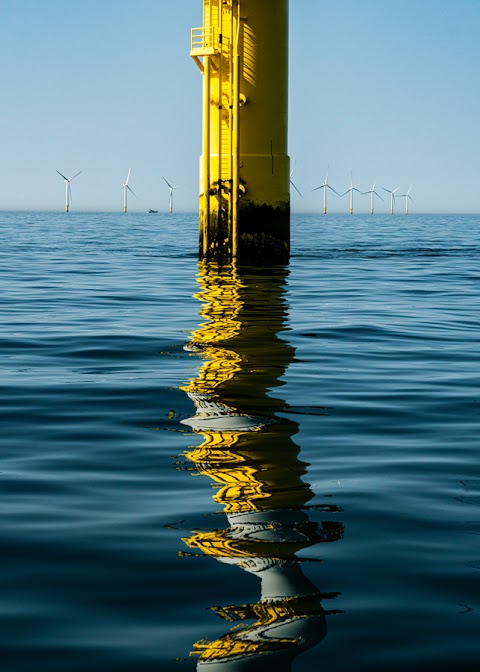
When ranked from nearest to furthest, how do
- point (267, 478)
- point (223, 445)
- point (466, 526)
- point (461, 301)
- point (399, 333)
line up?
point (466, 526)
point (267, 478)
point (223, 445)
point (399, 333)
point (461, 301)

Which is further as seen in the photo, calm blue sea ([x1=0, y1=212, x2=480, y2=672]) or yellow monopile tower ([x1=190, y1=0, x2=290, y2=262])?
yellow monopile tower ([x1=190, y1=0, x2=290, y2=262])

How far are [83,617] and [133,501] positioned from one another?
1.64 meters

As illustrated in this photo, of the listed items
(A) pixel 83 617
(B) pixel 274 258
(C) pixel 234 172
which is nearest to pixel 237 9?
(C) pixel 234 172

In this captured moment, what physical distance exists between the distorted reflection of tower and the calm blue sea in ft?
0.05

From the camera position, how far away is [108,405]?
8.41 meters

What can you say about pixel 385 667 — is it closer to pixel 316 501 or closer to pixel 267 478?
pixel 316 501

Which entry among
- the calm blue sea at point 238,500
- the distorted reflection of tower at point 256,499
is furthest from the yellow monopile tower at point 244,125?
the distorted reflection of tower at point 256,499

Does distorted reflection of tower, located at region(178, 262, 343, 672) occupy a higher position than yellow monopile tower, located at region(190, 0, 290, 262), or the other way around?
yellow monopile tower, located at region(190, 0, 290, 262)

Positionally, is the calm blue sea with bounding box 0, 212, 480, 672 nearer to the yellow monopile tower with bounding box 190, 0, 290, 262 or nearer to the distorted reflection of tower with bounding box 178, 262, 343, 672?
the distorted reflection of tower with bounding box 178, 262, 343, 672

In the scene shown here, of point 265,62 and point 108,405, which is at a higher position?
point 265,62

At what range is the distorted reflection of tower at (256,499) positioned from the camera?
3707mm

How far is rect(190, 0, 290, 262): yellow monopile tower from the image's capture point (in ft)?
81.4

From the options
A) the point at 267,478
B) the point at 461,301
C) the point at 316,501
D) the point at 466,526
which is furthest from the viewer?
the point at 461,301

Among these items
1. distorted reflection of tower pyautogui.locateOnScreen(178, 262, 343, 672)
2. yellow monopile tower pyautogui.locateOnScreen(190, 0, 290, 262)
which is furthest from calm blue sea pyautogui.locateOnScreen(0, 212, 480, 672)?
yellow monopile tower pyautogui.locateOnScreen(190, 0, 290, 262)
